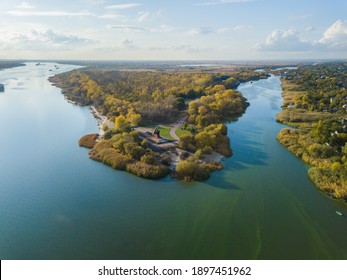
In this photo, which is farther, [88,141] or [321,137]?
[88,141]

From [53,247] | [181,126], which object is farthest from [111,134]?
[53,247]

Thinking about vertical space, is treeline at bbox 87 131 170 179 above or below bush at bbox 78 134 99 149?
above

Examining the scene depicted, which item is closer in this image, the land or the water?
the water

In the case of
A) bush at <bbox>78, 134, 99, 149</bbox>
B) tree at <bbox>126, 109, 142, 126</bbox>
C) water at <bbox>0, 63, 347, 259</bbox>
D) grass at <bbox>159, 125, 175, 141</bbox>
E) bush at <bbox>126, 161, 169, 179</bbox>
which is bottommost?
water at <bbox>0, 63, 347, 259</bbox>

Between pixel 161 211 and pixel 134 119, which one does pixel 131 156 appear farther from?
pixel 134 119

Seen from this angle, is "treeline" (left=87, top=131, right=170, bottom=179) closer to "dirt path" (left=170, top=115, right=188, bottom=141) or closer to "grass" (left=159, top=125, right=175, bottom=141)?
"grass" (left=159, top=125, right=175, bottom=141)

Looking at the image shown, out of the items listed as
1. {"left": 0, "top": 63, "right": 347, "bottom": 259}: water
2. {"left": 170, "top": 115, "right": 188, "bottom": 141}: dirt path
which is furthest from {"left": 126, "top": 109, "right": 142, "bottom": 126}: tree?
{"left": 0, "top": 63, "right": 347, "bottom": 259}: water

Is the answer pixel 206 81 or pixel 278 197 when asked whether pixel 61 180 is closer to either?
pixel 278 197

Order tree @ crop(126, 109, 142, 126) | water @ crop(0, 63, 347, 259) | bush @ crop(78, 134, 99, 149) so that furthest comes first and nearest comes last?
tree @ crop(126, 109, 142, 126) < bush @ crop(78, 134, 99, 149) < water @ crop(0, 63, 347, 259)

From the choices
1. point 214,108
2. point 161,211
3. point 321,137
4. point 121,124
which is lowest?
point 161,211

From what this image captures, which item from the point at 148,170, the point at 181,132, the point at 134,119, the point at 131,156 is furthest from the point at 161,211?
the point at 134,119
